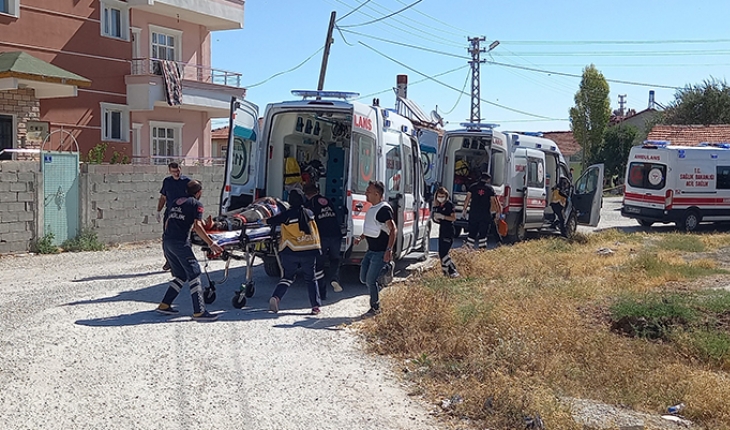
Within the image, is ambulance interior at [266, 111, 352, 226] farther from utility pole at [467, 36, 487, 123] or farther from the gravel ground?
utility pole at [467, 36, 487, 123]

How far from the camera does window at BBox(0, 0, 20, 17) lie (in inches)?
818

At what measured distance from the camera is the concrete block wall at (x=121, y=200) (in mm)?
15852

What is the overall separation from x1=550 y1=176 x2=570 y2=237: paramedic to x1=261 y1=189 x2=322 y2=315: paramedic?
1067 cm

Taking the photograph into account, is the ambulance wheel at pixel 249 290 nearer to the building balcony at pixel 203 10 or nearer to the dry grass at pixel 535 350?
the dry grass at pixel 535 350

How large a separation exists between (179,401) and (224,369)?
927mm

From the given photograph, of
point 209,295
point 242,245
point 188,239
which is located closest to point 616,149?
point 209,295

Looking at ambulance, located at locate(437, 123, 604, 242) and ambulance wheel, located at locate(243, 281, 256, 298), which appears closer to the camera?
ambulance wheel, located at locate(243, 281, 256, 298)

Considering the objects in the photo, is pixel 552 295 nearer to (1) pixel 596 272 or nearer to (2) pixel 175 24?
(1) pixel 596 272

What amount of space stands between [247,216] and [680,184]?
1603 cm

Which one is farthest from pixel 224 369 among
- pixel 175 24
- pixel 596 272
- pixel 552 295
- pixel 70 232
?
pixel 175 24

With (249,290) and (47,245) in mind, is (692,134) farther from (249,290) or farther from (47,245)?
(249,290)

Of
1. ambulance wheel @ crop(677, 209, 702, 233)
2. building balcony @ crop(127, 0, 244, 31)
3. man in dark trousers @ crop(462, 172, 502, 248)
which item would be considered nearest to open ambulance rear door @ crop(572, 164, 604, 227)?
ambulance wheel @ crop(677, 209, 702, 233)

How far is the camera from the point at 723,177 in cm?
2248

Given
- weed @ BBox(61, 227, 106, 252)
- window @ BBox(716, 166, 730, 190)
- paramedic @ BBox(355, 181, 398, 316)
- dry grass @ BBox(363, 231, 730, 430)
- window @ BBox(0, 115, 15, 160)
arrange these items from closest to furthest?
dry grass @ BBox(363, 231, 730, 430) < paramedic @ BBox(355, 181, 398, 316) < weed @ BBox(61, 227, 106, 252) < window @ BBox(0, 115, 15, 160) < window @ BBox(716, 166, 730, 190)
